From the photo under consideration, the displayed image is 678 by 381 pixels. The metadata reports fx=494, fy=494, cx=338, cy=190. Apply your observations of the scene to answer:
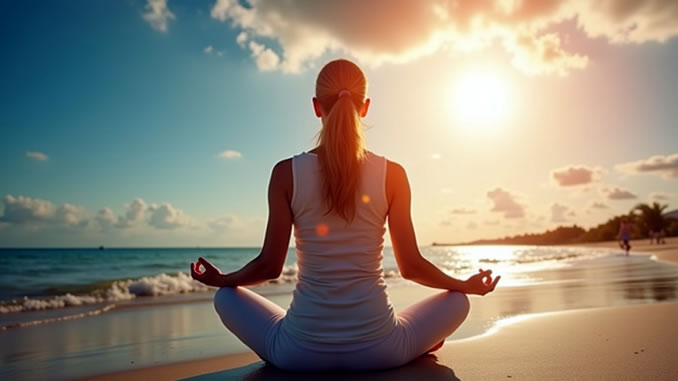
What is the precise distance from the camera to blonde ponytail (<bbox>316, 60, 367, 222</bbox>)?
98.7 inches

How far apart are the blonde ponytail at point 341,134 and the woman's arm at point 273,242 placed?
0.23m

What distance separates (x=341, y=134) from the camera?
8.47 ft

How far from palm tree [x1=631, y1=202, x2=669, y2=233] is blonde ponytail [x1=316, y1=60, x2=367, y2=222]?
54.8 meters

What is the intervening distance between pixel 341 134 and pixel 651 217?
5595 centimetres

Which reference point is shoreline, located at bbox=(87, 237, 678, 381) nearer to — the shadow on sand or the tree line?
the shadow on sand

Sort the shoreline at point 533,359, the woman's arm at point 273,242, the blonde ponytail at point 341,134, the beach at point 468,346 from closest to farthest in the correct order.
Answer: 1. the blonde ponytail at point 341,134
2. the woman's arm at point 273,242
3. the shoreline at point 533,359
4. the beach at point 468,346

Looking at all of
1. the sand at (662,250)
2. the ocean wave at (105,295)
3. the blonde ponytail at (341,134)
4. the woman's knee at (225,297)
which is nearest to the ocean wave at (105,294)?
the ocean wave at (105,295)

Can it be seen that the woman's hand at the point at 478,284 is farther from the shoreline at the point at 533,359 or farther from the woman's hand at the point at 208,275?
the woman's hand at the point at 208,275

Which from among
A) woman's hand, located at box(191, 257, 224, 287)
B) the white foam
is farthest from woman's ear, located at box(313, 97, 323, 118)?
the white foam

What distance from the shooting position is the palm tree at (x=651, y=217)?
4850 cm

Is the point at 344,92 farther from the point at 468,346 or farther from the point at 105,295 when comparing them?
the point at 105,295

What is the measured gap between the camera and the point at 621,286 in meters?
8.34

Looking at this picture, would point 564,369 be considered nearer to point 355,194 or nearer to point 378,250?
point 378,250

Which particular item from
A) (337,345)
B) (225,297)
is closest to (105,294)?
(225,297)
